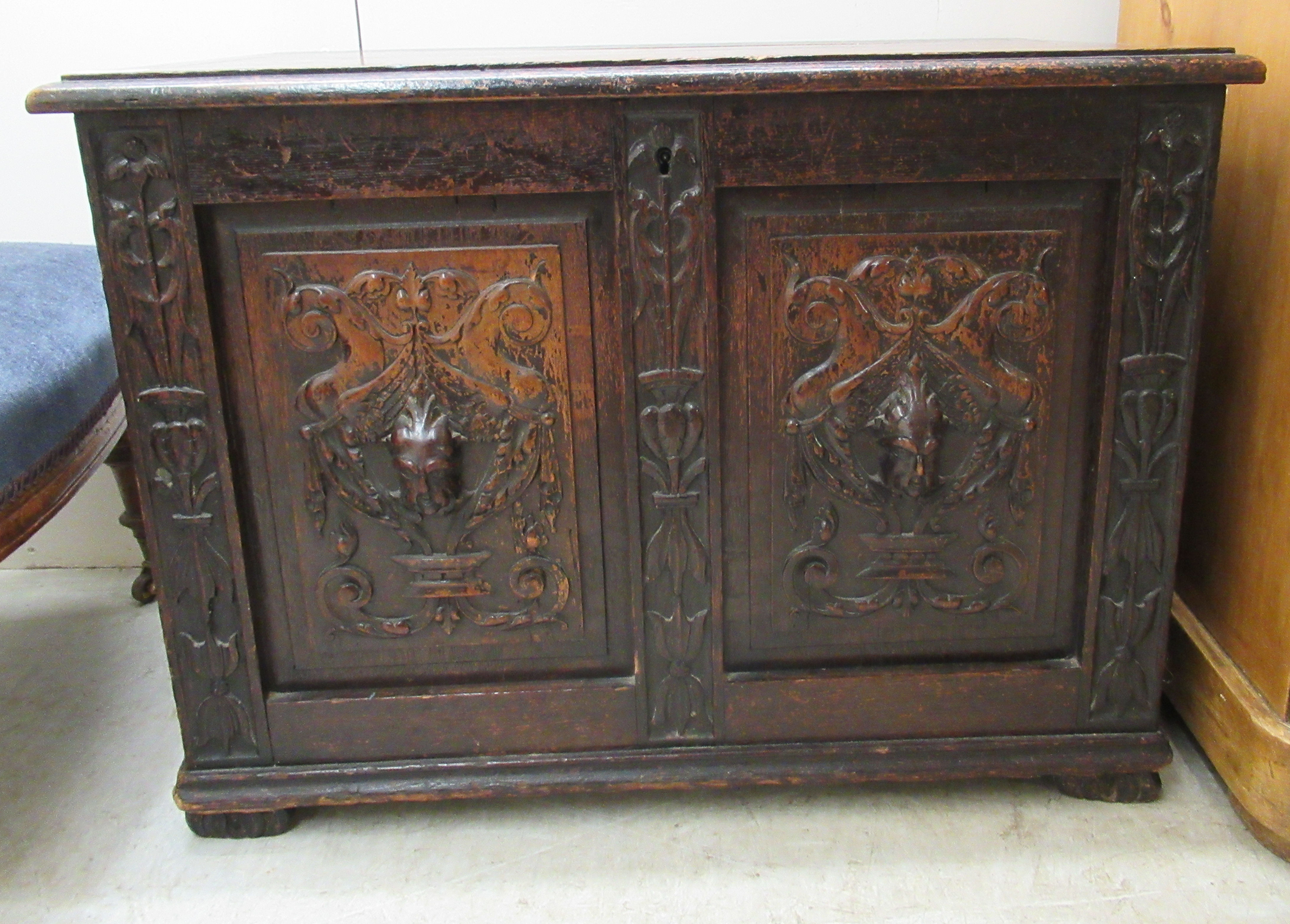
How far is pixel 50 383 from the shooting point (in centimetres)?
139

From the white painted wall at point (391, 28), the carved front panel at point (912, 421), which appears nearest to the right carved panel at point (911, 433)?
the carved front panel at point (912, 421)

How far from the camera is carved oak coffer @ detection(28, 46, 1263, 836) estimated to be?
45.2 inches

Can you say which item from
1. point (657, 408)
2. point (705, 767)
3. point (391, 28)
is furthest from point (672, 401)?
point (391, 28)

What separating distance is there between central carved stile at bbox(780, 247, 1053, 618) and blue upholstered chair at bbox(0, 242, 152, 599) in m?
0.87

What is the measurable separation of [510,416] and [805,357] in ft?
1.08

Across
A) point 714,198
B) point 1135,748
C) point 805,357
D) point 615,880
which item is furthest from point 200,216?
point 1135,748

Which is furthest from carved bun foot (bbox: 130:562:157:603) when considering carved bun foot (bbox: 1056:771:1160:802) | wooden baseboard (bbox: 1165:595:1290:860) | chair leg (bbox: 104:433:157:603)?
wooden baseboard (bbox: 1165:595:1290:860)

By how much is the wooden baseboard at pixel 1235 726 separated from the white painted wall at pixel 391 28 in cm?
96

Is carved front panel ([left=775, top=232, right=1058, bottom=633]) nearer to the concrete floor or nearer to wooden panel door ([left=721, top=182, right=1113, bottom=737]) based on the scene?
wooden panel door ([left=721, top=182, right=1113, bottom=737])

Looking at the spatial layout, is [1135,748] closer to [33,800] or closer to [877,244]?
[877,244]

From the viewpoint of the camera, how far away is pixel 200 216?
1.17 meters

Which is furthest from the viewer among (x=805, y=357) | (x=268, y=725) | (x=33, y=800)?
(x=33, y=800)

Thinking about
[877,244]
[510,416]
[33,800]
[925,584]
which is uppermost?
[877,244]

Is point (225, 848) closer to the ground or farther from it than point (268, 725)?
closer to the ground
